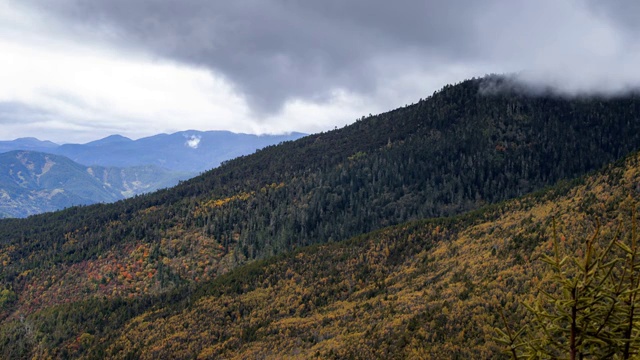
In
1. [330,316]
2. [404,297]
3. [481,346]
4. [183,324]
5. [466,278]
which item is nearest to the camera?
[481,346]

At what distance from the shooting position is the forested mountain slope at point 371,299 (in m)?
64.7

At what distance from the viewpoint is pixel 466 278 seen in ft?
267

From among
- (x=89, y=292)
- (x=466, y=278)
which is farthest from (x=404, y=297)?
(x=89, y=292)

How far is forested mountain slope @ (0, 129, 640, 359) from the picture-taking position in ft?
212

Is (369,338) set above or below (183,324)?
above

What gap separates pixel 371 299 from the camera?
99625mm

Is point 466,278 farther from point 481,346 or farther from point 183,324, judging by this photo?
point 183,324

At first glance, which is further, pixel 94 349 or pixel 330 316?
pixel 94 349

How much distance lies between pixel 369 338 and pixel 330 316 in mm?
27977

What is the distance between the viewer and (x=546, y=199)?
113625 millimetres

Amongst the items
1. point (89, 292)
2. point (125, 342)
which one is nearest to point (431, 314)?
point (125, 342)

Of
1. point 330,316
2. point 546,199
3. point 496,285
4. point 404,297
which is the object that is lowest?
point 330,316

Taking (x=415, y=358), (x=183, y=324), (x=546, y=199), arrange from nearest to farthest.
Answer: (x=415, y=358)
(x=546, y=199)
(x=183, y=324)

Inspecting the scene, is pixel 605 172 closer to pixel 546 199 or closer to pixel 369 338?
pixel 546 199
